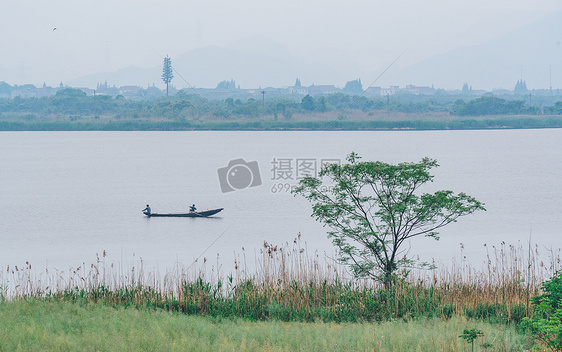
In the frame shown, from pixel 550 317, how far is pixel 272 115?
306ft

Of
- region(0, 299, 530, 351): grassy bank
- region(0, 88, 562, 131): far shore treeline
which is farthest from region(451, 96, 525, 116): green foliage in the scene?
region(0, 299, 530, 351): grassy bank

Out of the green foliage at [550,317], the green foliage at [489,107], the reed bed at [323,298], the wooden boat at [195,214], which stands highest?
the green foliage at [489,107]

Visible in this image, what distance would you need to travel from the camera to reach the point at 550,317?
6.61 m

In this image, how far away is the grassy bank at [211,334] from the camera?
6820 millimetres

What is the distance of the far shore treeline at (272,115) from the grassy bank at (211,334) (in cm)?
8920

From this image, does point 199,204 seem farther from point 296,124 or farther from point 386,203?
point 296,124

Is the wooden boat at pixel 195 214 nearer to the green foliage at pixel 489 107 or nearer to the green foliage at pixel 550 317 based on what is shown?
the green foliage at pixel 550 317

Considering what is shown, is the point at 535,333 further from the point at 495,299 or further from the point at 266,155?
the point at 266,155

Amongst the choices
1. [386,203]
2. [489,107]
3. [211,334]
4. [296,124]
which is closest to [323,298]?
[386,203]

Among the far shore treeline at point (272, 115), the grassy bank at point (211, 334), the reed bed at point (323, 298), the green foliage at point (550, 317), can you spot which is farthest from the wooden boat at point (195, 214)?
the far shore treeline at point (272, 115)

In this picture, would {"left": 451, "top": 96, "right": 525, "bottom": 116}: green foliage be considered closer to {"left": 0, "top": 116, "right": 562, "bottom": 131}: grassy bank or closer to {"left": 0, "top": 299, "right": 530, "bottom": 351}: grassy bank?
{"left": 0, "top": 116, "right": 562, "bottom": 131}: grassy bank

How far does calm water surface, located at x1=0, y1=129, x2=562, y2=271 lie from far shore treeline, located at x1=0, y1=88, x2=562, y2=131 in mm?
30810

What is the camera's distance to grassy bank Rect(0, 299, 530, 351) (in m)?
6.82

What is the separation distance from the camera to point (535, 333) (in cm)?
736
